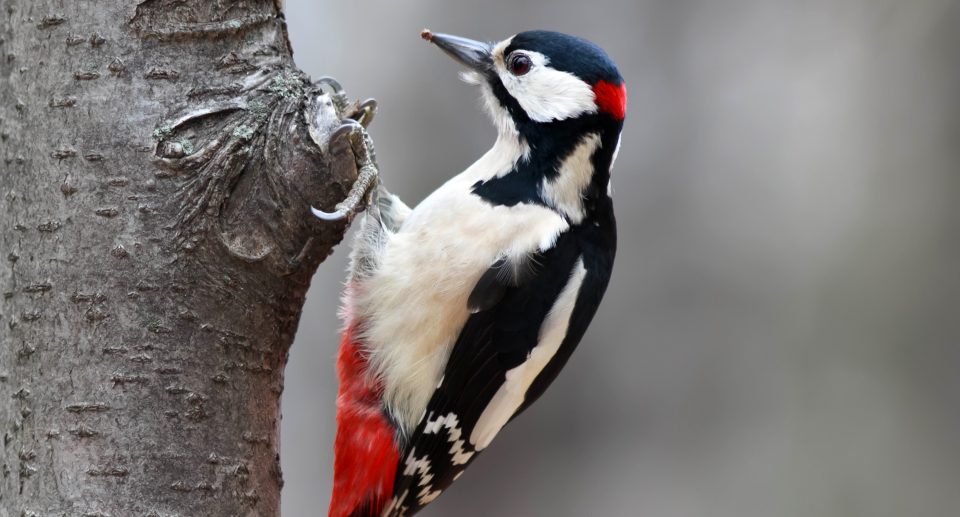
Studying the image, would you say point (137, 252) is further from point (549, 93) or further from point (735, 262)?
point (735, 262)

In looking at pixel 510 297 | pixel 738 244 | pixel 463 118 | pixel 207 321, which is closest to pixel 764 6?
pixel 738 244

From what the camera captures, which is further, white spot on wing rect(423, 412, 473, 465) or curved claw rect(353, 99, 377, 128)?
white spot on wing rect(423, 412, 473, 465)

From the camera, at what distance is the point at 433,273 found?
221cm

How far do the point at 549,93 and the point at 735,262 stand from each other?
229 cm

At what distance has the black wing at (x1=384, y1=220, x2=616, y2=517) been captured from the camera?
2.23m

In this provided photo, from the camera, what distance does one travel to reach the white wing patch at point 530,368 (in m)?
2.30

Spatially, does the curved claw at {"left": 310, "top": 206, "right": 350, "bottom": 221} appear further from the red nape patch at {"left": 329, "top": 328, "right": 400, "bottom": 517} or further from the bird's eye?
the bird's eye

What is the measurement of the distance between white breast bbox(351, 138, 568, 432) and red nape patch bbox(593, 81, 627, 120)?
0.22 m

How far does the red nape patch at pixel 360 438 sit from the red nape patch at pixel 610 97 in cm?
75

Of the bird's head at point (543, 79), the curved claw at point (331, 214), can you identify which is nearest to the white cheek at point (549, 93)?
the bird's head at point (543, 79)

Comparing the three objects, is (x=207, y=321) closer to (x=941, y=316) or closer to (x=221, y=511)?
(x=221, y=511)

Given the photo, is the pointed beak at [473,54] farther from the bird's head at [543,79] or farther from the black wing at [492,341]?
the black wing at [492,341]

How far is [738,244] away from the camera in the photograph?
434 cm

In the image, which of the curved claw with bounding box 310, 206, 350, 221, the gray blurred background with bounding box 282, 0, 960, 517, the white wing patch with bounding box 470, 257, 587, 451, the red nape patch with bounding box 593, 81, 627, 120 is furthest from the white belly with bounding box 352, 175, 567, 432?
the gray blurred background with bounding box 282, 0, 960, 517
